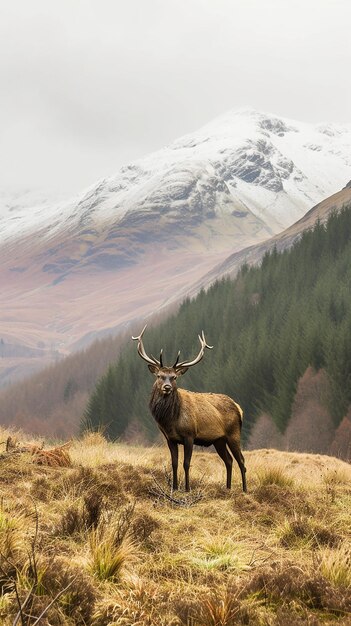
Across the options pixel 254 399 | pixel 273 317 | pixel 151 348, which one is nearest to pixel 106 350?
pixel 151 348

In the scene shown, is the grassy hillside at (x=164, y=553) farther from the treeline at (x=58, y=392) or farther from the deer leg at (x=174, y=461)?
the treeline at (x=58, y=392)

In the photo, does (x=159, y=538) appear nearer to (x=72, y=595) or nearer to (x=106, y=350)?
(x=72, y=595)

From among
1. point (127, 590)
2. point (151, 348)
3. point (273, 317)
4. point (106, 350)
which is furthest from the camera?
point (106, 350)

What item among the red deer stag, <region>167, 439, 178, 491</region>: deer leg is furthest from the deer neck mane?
<region>167, 439, 178, 491</region>: deer leg

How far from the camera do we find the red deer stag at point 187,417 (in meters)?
9.64

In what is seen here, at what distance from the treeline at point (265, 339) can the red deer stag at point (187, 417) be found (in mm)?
34820

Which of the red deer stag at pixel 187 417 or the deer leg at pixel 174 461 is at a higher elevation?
the red deer stag at pixel 187 417

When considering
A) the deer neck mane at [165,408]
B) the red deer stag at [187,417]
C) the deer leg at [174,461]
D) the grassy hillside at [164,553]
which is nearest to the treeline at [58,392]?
the red deer stag at [187,417]

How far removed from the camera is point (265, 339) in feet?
188

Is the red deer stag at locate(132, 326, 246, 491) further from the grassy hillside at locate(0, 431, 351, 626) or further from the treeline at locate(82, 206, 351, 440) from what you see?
the treeline at locate(82, 206, 351, 440)

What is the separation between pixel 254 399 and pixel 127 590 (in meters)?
49.9

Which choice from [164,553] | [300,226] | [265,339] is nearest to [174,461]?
[164,553]

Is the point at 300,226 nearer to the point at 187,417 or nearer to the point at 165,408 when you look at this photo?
the point at 187,417

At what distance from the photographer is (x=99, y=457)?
11820 millimetres
